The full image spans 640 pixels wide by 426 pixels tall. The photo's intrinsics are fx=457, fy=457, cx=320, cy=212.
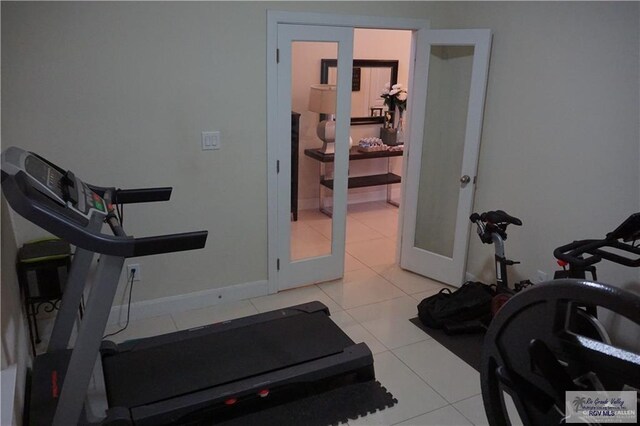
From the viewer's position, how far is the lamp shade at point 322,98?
3.44 meters

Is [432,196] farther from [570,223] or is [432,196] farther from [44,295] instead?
[44,295]

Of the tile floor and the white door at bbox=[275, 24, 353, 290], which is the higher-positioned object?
the white door at bbox=[275, 24, 353, 290]

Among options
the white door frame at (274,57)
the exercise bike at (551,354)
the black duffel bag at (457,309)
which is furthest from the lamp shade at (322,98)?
the exercise bike at (551,354)

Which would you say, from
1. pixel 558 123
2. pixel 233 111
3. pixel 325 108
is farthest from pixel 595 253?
pixel 233 111

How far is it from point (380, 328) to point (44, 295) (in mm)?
2090

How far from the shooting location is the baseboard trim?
3.14m

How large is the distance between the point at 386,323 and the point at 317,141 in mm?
1501

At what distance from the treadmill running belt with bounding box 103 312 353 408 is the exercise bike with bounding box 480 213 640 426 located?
1.39 metres

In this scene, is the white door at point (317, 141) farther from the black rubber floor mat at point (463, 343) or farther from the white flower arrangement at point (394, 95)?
the white flower arrangement at point (394, 95)

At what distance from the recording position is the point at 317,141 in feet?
12.0

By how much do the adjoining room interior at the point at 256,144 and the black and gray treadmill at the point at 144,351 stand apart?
21cm

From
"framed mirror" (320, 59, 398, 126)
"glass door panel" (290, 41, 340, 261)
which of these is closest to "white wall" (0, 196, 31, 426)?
"glass door panel" (290, 41, 340, 261)

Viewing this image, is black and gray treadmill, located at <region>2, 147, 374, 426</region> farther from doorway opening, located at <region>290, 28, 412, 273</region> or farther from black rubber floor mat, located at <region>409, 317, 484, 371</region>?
doorway opening, located at <region>290, 28, 412, 273</region>

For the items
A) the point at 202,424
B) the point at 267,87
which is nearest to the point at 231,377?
the point at 202,424
